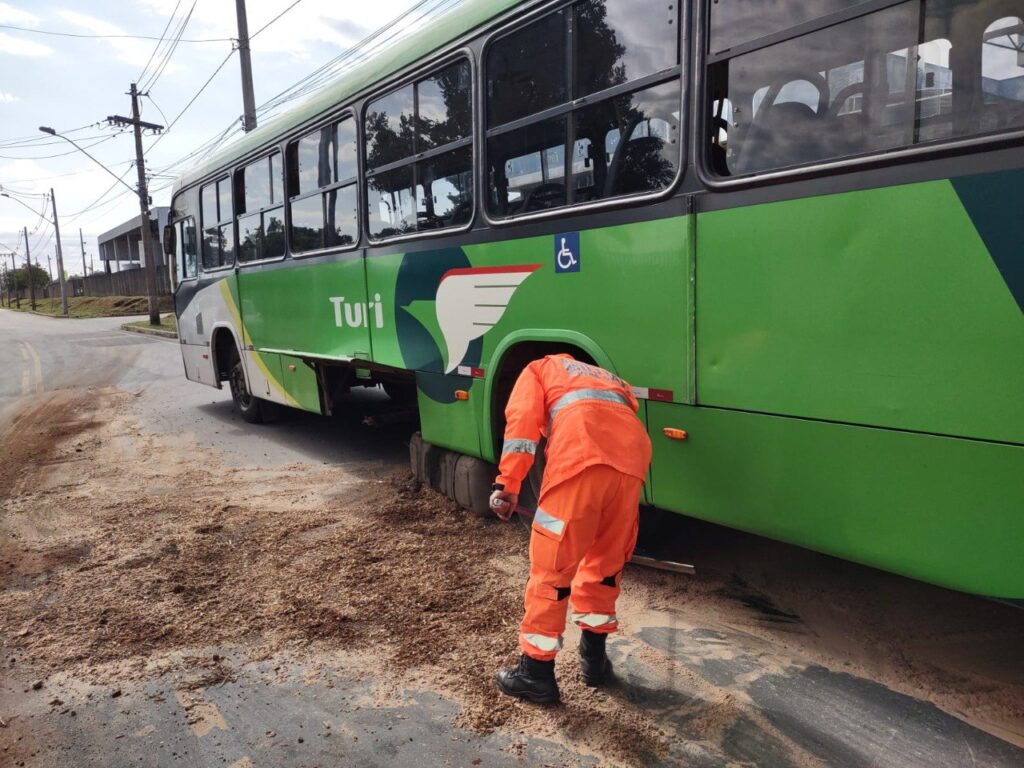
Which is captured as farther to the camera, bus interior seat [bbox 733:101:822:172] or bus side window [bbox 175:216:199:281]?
bus side window [bbox 175:216:199:281]

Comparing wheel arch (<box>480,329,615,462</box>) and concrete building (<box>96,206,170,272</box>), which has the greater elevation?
concrete building (<box>96,206,170,272</box>)

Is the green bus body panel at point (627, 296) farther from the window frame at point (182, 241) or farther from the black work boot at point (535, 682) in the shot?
the window frame at point (182, 241)

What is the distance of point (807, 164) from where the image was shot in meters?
2.78

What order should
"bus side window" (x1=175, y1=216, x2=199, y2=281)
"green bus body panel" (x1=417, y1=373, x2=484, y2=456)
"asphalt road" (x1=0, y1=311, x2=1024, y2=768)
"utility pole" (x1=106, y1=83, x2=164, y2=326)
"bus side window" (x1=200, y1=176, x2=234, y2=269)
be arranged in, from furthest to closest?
"utility pole" (x1=106, y1=83, x2=164, y2=326) → "bus side window" (x1=175, y1=216, x2=199, y2=281) → "bus side window" (x1=200, y1=176, x2=234, y2=269) → "green bus body panel" (x1=417, y1=373, x2=484, y2=456) → "asphalt road" (x1=0, y1=311, x2=1024, y2=768)

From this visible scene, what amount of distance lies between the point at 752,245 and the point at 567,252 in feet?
3.60

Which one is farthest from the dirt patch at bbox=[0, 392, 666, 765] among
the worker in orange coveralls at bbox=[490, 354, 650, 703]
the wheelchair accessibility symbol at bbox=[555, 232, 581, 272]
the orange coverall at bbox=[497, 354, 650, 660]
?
the wheelchair accessibility symbol at bbox=[555, 232, 581, 272]

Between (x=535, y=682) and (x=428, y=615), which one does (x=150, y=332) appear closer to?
(x=428, y=615)

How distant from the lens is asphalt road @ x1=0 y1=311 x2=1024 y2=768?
262 cm

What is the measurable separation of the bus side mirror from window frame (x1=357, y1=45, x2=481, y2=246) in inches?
204

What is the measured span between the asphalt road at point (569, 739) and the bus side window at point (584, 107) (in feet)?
6.77

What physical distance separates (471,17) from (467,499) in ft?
9.81

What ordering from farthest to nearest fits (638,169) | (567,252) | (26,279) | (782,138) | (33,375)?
1. (26,279)
2. (33,375)
3. (567,252)
4. (638,169)
5. (782,138)

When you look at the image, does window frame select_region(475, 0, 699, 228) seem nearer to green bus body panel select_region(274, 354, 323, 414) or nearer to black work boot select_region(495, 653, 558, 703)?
black work boot select_region(495, 653, 558, 703)

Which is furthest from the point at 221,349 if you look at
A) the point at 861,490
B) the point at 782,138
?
the point at 861,490
